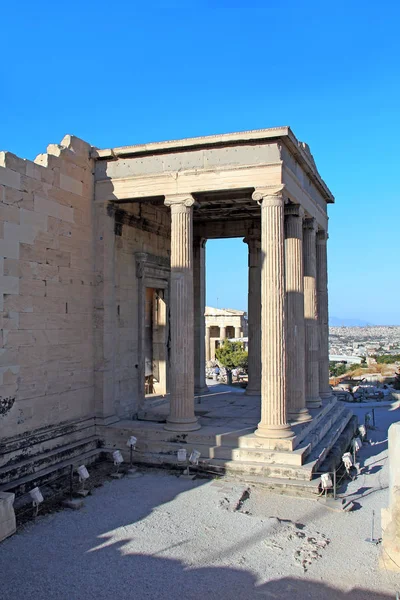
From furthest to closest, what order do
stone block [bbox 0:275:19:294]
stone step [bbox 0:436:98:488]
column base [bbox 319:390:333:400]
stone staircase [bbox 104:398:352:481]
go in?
column base [bbox 319:390:333:400], stone staircase [bbox 104:398:352:481], stone block [bbox 0:275:19:294], stone step [bbox 0:436:98:488]

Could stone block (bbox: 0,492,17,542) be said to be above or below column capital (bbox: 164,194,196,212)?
below

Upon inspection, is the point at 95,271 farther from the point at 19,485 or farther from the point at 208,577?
the point at 208,577

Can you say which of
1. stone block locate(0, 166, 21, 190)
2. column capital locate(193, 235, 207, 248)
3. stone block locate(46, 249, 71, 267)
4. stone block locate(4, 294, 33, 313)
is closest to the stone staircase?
stone block locate(4, 294, 33, 313)

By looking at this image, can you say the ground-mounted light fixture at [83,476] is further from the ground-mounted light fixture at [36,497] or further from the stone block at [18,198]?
the stone block at [18,198]

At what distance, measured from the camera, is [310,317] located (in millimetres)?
18281

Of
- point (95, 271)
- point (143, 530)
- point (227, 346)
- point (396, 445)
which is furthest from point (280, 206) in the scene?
point (227, 346)

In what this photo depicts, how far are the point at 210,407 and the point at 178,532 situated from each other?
346 inches

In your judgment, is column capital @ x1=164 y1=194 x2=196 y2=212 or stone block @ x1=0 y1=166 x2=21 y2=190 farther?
column capital @ x1=164 y1=194 x2=196 y2=212

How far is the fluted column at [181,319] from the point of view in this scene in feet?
48.0

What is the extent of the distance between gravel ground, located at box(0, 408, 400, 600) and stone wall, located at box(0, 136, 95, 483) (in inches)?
96.3

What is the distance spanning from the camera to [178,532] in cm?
998

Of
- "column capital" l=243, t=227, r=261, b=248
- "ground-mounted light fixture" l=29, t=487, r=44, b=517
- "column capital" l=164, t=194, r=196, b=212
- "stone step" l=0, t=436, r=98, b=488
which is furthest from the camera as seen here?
"column capital" l=243, t=227, r=261, b=248

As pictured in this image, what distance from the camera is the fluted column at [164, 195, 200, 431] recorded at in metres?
14.6

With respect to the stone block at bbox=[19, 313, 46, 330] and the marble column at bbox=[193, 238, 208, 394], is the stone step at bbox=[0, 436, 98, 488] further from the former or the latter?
the marble column at bbox=[193, 238, 208, 394]
